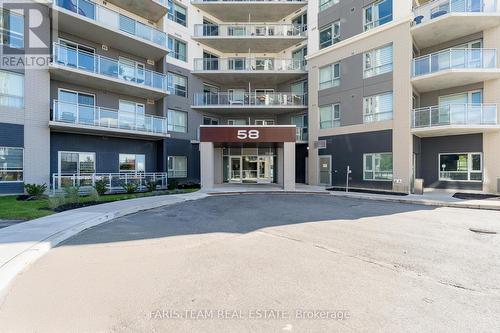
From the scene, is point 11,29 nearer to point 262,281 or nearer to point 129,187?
point 129,187

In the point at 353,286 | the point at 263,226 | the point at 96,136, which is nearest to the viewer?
the point at 353,286

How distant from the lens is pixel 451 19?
53.9ft

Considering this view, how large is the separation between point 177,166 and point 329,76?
1527cm

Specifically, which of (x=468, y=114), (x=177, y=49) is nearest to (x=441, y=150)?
(x=468, y=114)

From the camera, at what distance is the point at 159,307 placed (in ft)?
12.4

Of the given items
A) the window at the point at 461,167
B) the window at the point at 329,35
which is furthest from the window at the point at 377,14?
the window at the point at 461,167

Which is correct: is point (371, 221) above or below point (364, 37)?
below

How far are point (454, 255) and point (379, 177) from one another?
48.4 feet

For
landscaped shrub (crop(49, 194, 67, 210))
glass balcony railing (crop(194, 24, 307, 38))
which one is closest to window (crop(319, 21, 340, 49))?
glass balcony railing (crop(194, 24, 307, 38))

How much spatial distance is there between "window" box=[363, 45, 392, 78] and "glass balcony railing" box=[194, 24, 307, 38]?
747cm

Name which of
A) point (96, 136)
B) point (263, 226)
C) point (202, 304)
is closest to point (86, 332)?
point (202, 304)

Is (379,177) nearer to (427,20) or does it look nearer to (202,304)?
(427,20)

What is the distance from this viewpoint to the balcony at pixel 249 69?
25591mm

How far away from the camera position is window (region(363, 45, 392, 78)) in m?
19.4
